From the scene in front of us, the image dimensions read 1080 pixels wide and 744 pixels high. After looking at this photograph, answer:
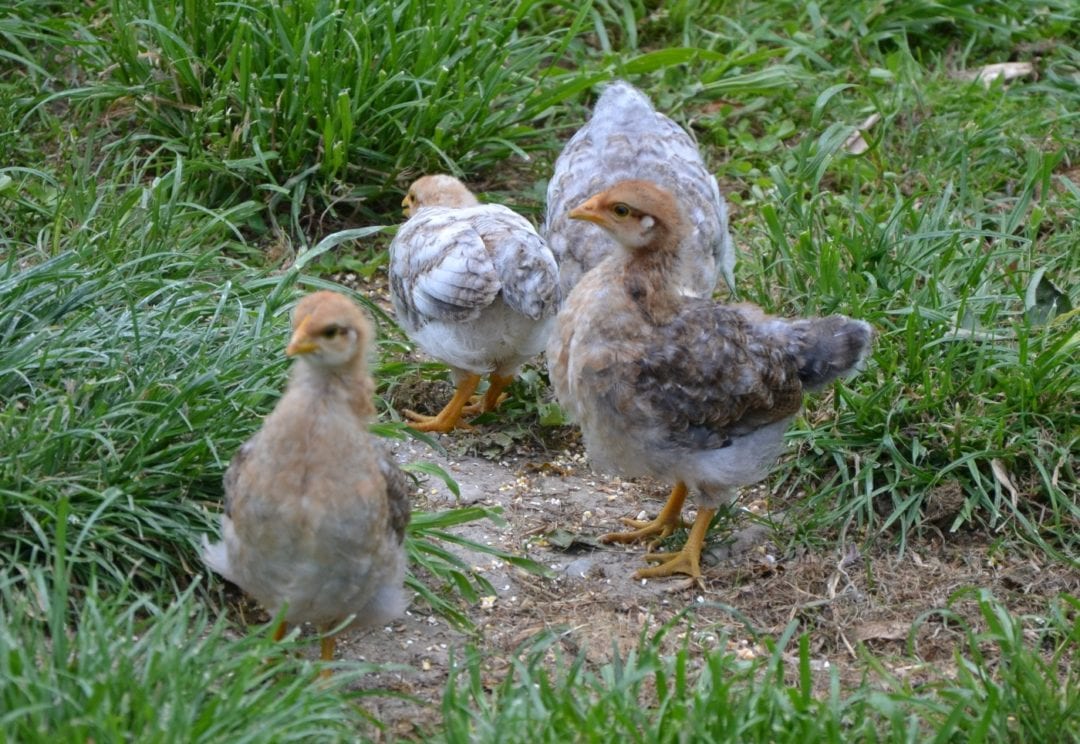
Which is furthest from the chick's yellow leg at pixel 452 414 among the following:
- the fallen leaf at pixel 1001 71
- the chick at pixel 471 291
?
the fallen leaf at pixel 1001 71

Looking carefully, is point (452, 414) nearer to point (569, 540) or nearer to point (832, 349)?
point (569, 540)

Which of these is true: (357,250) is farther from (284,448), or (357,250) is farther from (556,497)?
(284,448)

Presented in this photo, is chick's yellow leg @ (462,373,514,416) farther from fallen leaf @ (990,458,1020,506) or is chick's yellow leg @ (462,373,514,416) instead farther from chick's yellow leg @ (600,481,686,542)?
fallen leaf @ (990,458,1020,506)

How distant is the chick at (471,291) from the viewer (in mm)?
5898

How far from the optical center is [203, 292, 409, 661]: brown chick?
13.2 ft

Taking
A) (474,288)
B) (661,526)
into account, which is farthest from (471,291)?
(661,526)

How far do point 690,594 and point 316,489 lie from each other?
180 cm

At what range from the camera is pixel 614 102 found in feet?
22.9

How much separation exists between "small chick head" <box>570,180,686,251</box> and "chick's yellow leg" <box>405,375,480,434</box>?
116 cm

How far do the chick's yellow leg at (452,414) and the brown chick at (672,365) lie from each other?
3.19ft

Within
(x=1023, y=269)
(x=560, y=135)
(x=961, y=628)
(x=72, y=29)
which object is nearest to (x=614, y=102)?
(x=560, y=135)

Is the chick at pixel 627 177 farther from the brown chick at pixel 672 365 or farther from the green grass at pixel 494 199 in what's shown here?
the brown chick at pixel 672 365

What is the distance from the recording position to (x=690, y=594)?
532cm

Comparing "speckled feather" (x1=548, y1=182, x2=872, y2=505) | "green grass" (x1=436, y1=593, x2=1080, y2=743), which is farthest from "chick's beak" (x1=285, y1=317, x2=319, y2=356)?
"speckled feather" (x1=548, y1=182, x2=872, y2=505)
